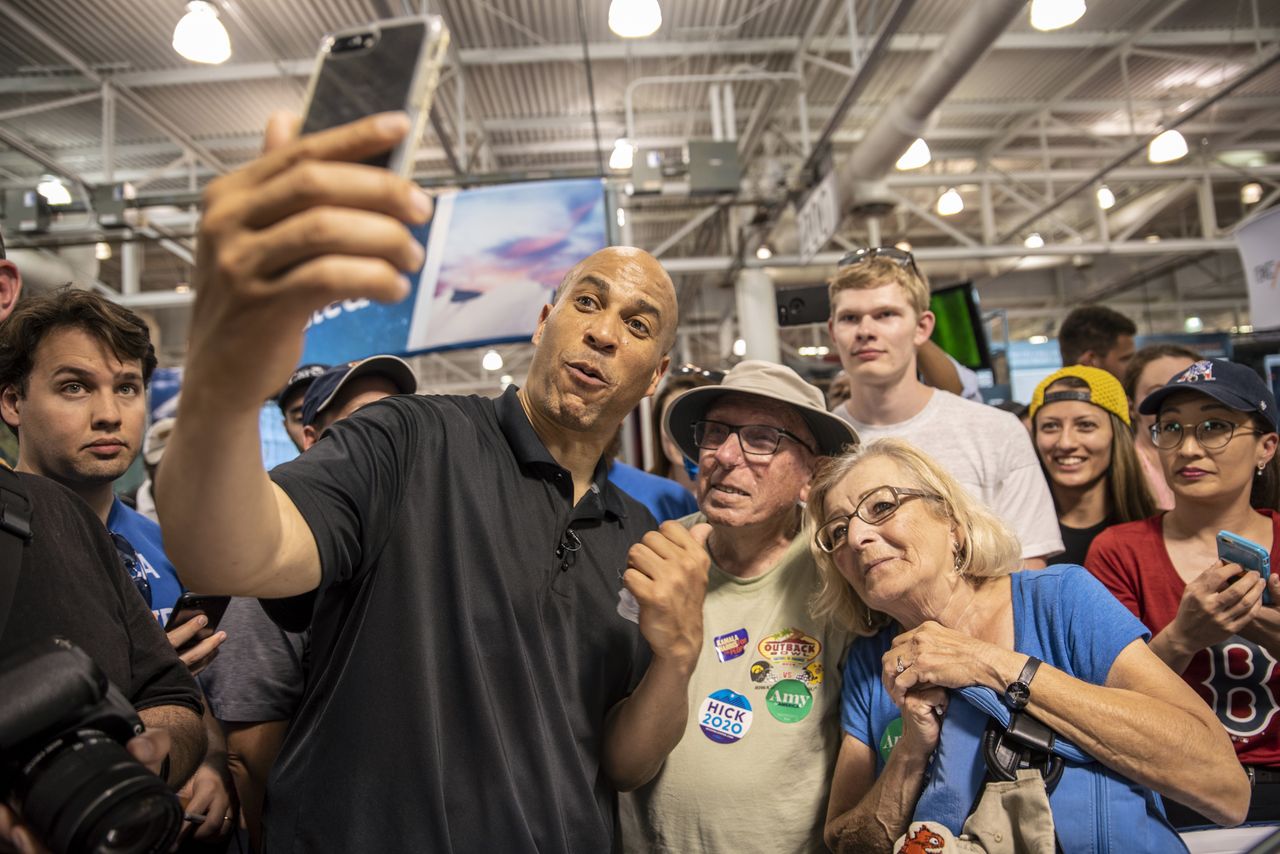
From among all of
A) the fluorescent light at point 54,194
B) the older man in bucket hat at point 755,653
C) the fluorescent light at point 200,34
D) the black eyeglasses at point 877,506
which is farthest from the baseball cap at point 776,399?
the fluorescent light at point 54,194

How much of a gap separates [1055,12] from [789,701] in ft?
17.0

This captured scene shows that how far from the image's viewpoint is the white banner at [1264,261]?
16.6ft

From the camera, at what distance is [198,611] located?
1674 mm

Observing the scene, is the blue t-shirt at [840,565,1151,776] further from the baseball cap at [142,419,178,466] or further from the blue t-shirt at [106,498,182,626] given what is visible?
the baseball cap at [142,419,178,466]

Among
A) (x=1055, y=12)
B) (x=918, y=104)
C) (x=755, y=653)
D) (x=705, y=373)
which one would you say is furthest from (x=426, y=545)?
(x=918, y=104)

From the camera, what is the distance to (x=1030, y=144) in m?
11.2

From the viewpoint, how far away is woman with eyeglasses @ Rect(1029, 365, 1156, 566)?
2664 millimetres

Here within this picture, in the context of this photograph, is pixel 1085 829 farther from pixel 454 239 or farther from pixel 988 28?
pixel 988 28

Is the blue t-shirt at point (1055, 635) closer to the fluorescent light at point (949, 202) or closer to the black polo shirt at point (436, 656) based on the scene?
the black polo shirt at point (436, 656)

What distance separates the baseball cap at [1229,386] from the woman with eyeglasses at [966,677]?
2.80 ft

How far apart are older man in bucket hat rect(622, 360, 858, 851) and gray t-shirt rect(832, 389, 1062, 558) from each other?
1.34 ft

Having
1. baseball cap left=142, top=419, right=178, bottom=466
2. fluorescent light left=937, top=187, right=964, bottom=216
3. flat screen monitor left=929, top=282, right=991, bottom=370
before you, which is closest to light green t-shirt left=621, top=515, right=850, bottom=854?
flat screen monitor left=929, top=282, right=991, bottom=370

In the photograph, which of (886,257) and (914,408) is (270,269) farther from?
(886,257)

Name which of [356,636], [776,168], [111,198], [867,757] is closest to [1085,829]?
[867,757]
